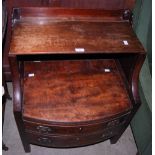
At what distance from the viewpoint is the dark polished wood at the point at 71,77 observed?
105 cm

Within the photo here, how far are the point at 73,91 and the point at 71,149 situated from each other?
49cm

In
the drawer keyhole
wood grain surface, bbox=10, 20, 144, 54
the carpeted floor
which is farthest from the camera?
the carpeted floor

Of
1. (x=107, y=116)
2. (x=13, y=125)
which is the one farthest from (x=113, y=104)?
(x=13, y=125)

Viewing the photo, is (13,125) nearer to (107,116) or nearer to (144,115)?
(107,116)

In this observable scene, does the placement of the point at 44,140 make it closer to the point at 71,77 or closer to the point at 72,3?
the point at 71,77

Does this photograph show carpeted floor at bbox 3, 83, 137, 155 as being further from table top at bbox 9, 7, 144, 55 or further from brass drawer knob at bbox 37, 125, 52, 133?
table top at bbox 9, 7, 144, 55

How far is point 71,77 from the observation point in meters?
1.27

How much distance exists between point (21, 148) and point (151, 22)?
107 centimetres

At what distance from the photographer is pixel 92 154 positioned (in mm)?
1511

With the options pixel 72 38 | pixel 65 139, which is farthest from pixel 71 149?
pixel 72 38

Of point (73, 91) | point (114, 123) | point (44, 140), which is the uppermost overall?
point (73, 91)

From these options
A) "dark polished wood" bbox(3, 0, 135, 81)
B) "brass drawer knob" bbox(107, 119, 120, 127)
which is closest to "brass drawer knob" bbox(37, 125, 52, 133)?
"brass drawer knob" bbox(107, 119, 120, 127)

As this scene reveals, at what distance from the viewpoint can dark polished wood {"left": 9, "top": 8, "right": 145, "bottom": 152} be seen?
1.05 meters

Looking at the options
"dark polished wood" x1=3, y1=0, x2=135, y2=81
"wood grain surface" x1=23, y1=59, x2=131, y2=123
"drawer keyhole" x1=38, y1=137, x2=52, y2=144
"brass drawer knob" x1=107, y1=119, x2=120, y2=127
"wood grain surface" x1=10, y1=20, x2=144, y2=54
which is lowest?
"drawer keyhole" x1=38, y1=137, x2=52, y2=144
